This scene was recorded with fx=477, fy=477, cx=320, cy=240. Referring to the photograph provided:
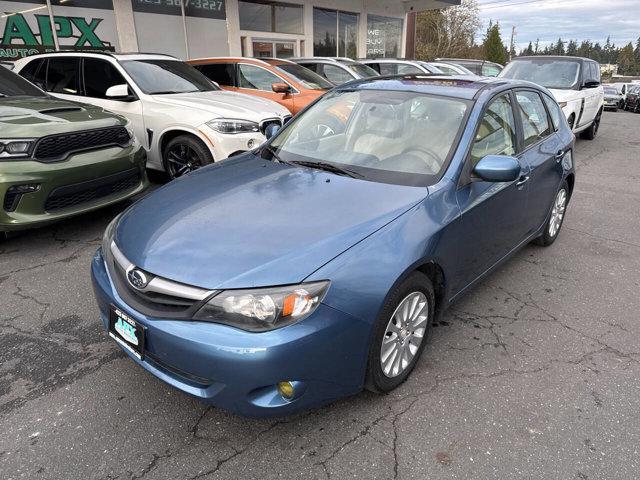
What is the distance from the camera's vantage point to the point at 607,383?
2.68 metres

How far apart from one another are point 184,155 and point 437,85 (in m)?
3.45

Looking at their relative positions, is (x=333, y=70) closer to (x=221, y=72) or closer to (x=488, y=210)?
(x=221, y=72)

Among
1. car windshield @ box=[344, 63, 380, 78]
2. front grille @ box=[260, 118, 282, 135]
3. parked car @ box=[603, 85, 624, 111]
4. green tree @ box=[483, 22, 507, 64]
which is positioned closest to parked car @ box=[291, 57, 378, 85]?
car windshield @ box=[344, 63, 380, 78]

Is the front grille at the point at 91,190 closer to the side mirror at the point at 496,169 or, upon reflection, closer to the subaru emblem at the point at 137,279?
the subaru emblem at the point at 137,279

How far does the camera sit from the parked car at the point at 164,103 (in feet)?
18.2

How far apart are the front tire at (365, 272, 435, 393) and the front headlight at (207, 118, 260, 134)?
12.2 ft

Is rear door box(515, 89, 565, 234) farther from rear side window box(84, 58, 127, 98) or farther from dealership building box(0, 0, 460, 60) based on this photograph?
dealership building box(0, 0, 460, 60)

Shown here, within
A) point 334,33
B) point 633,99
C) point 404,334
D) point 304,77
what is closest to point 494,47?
point 633,99

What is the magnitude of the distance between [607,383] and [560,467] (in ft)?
2.64

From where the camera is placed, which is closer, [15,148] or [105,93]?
[15,148]

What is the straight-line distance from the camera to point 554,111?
4375 mm

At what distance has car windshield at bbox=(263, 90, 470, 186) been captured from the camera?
2871 millimetres

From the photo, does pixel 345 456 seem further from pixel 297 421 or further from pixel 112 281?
pixel 112 281

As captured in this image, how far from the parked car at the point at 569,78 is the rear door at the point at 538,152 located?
5297 mm
